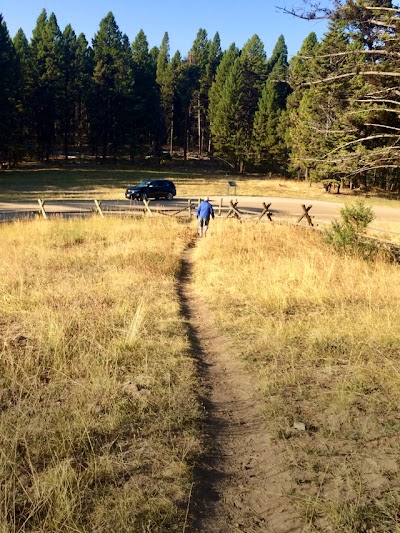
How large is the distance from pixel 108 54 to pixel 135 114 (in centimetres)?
988

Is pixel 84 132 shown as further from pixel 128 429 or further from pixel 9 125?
pixel 128 429

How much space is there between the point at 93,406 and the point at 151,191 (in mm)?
32485

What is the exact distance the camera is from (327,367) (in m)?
4.99

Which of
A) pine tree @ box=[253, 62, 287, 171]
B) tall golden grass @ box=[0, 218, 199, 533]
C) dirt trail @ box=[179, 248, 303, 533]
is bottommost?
dirt trail @ box=[179, 248, 303, 533]

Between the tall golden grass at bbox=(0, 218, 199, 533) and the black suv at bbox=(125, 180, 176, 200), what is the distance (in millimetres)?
26502

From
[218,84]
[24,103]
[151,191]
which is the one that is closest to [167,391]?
[151,191]

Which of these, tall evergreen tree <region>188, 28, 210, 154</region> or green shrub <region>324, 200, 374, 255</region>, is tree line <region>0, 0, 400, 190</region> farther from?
green shrub <region>324, 200, 374, 255</region>

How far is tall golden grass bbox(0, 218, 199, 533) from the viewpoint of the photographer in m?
2.83

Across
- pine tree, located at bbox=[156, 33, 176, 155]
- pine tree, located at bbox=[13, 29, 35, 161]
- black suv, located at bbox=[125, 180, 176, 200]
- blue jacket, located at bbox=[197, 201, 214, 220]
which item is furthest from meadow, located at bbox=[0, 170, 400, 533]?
pine tree, located at bbox=[156, 33, 176, 155]

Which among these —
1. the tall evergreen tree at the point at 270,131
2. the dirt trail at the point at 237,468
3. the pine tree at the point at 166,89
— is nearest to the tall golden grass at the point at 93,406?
the dirt trail at the point at 237,468

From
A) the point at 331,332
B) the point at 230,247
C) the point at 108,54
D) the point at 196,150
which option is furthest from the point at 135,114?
the point at 331,332

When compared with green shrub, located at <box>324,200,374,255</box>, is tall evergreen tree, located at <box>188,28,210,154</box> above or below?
above

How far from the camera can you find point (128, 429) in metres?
3.75

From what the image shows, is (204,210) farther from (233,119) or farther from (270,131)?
(233,119)
